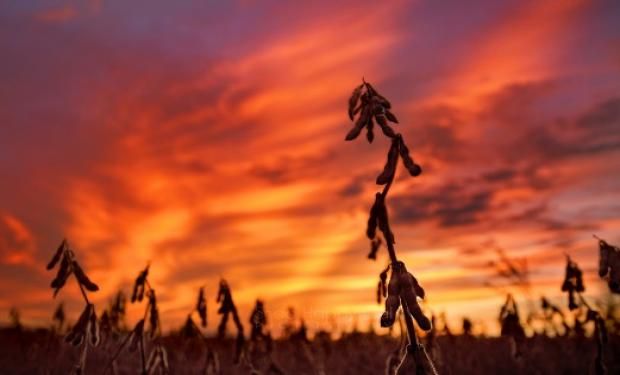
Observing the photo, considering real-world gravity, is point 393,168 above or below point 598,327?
above

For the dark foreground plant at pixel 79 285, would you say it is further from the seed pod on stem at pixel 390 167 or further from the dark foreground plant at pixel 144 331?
the seed pod on stem at pixel 390 167

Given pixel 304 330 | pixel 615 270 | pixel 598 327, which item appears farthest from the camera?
pixel 304 330

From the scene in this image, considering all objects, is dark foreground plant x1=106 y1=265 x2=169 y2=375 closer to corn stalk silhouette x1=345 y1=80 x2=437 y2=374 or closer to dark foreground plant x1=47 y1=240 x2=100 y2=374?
dark foreground plant x1=47 y1=240 x2=100 y2=374

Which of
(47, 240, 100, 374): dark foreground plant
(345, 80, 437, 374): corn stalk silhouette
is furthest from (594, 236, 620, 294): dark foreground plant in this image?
(47, 240, 100, 374): dark foreground plant

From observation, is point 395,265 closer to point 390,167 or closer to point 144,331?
point 390,167

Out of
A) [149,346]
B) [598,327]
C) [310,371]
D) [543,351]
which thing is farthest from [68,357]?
[598,327]

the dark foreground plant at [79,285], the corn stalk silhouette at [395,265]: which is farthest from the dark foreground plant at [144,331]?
the corn stalk silhouette at [395,265]

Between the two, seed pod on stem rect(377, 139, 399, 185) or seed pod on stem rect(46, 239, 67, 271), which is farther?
seed pod on stem rect(46, 239, 67, 271)

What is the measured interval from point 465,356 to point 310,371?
2.72 metres

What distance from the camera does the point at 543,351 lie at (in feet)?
35.7

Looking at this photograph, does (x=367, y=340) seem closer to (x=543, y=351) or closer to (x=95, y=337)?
(x=543, y=351)

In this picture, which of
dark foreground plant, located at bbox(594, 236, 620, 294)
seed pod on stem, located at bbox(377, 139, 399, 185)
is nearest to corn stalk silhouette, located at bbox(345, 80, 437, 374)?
seed pod on stem, located at bbox(377, 139, 399, 185)

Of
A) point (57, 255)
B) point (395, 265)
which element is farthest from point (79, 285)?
point (395, 265)

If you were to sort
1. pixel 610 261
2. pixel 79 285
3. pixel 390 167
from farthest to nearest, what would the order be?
pixel 79 285
pixel 610 261
pixel 390 167
